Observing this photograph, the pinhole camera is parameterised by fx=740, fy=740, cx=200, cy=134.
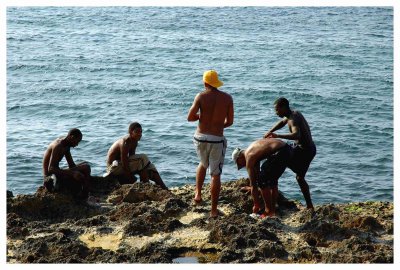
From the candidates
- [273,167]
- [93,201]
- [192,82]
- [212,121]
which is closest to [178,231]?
[212,121]

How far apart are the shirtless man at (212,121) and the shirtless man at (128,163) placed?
5.85 ft

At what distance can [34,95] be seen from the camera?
2423 cm

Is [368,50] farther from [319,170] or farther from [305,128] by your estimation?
[305,128]

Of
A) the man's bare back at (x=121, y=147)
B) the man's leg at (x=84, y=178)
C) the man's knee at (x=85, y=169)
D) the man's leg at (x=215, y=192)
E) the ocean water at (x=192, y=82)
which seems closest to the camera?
the man's leg at (x=215, y=192)

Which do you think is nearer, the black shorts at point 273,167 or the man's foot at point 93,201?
the black shorts at point 273,167

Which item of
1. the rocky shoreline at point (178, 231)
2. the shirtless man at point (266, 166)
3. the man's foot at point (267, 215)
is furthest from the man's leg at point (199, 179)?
the man's foot at point (267, 215)

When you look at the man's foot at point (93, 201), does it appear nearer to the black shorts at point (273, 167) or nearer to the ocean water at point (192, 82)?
the black shorts at point (273, 167)

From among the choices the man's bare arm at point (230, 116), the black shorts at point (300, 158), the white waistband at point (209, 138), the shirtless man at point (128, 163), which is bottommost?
the shirtless man at point (128, 163)

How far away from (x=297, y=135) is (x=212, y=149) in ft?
4.21

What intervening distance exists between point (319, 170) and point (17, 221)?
28.5 ft

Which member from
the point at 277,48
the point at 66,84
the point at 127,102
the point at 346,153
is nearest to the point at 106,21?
the point at 277,48

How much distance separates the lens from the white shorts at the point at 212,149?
1052 centimetres

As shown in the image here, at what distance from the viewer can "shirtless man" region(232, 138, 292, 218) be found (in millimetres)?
10703
